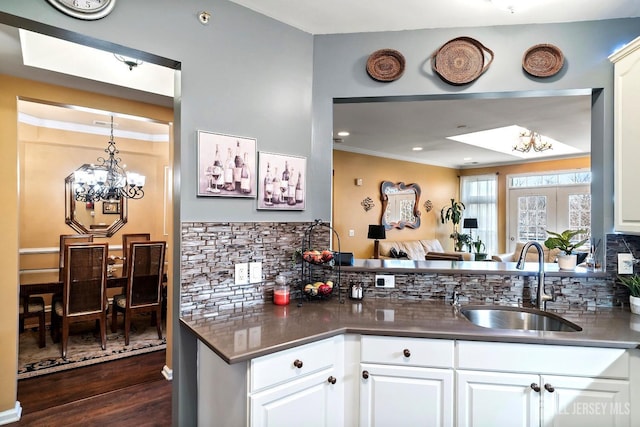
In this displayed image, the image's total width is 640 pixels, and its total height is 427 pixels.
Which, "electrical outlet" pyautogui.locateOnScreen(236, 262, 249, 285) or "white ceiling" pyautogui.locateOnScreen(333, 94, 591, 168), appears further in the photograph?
"white ceiling" pyautogui.locateOnScreen(333, 94, 591, 168)

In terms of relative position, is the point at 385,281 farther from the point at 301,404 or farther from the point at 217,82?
the point at 217,82

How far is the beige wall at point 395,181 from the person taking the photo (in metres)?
5.78

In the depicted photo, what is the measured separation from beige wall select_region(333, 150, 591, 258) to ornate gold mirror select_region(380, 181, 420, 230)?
111mm

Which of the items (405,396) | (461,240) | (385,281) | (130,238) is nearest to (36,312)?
(130,238)

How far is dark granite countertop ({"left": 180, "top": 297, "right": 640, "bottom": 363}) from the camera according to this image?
1356mm

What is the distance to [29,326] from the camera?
4.09 meters

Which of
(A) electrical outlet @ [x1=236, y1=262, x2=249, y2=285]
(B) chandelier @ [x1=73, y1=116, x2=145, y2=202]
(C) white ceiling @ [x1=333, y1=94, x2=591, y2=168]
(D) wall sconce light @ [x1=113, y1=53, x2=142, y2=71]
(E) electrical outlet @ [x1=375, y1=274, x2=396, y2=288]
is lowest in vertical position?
(E) electrical outlet @ [x1=375, y1=274, x2=396, y2=288]

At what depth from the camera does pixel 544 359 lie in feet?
4.70

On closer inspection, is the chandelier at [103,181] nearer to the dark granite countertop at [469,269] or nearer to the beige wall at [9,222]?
the beige wall at [9,222]

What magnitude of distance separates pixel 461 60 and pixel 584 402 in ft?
6.20

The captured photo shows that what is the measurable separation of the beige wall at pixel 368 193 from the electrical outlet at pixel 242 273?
12.6 ft

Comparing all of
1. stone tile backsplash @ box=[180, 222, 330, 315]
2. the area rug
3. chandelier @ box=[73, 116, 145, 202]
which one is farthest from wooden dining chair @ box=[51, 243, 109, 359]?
stone tile backsplash @ box=[180, 222, 330, 315]

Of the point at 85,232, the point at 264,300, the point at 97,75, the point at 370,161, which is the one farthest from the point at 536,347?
the point at 85,232

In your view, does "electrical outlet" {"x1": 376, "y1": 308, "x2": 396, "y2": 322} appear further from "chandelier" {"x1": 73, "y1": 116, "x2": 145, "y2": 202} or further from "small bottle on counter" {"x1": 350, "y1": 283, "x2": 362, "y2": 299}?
"chandelier" {"x1": 73, "y1": 116, "x2": 145, "y2": 202}
